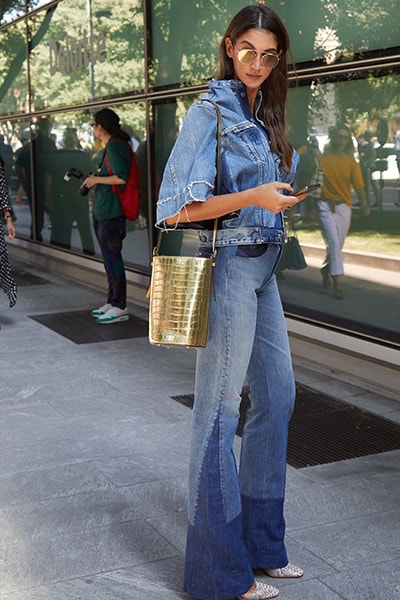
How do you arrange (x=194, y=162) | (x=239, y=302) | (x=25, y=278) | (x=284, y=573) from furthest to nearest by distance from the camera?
(x=25, y=278) → (x=284, y=573) → (x=239, y=302) → (x=194, y=162)

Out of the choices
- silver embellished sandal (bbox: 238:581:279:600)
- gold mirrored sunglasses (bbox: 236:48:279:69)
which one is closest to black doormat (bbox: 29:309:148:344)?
silver embellished sandal (bbox: 238:581:279:600)

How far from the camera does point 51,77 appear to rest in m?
12.4

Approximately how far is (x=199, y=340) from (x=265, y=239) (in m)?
0.42

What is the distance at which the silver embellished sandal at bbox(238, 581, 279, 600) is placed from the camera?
3.40 m

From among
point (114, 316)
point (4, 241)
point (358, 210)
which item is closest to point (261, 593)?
point (358, 210)

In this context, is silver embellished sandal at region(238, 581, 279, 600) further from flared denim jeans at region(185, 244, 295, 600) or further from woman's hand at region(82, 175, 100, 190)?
woman's hand at region(82, 175, 100, 190)

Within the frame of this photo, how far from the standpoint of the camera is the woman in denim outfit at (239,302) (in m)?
3.15

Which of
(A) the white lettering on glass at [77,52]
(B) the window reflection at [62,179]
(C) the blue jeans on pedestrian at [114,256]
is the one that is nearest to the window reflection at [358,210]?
(C) the blue jeans on pedestrian at [114,256]

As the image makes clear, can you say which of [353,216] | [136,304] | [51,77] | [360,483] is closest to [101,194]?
[136,304]

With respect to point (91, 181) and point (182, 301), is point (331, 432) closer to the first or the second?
point (182, 301)

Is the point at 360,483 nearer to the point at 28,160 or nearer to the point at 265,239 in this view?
the point at 265,239

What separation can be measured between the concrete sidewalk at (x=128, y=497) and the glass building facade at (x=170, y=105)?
2.80ft

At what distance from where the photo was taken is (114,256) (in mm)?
9062

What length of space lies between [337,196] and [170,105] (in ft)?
9.61
